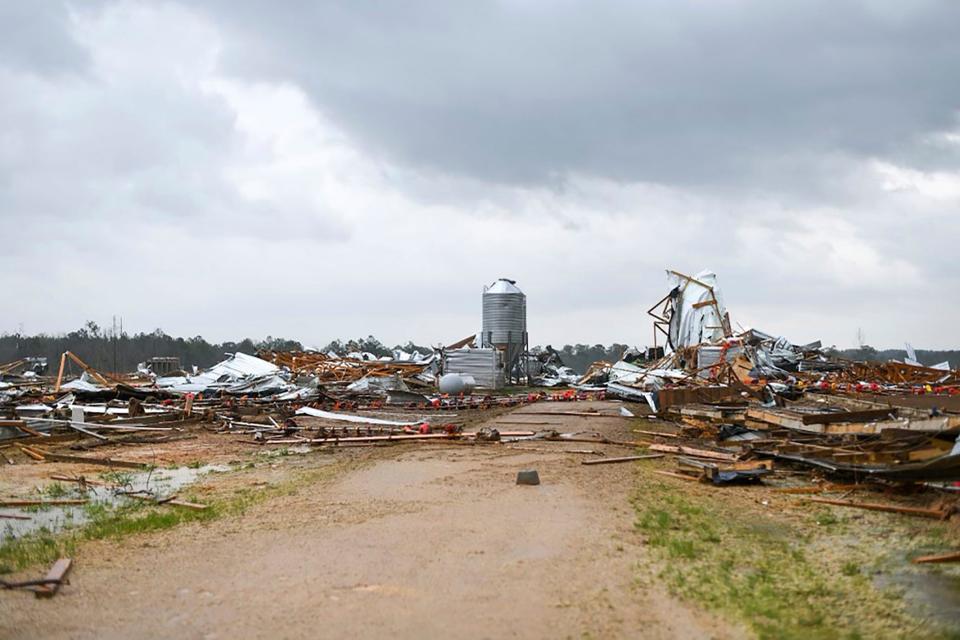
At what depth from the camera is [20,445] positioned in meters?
16.3

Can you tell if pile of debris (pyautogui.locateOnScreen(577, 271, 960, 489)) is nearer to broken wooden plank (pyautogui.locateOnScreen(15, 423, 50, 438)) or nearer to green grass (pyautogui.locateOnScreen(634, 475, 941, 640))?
green grass (pyautogui.locateOnScreen(634, 475, 941, 640))

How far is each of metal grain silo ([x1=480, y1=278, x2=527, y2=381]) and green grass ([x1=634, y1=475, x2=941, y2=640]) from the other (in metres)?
29.2

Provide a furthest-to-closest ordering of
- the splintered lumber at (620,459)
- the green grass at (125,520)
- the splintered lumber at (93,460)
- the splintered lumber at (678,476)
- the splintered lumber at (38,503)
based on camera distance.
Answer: the splintered lumber at (93,460), the splintered lumber at (620,459), the splintered lumber at (678,476), the splintered lumber at (38,503), the green grass at (125,520)

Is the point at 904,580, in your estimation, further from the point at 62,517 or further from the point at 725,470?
the point at 62,517

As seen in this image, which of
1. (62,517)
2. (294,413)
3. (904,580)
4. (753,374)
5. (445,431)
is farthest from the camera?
(753,374)

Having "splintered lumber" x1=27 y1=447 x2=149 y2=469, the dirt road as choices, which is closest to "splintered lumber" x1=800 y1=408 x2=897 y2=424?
the dirt road

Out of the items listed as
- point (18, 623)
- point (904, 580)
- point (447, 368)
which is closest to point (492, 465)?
point (904, 580)

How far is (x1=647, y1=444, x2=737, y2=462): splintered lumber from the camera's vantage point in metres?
13.5

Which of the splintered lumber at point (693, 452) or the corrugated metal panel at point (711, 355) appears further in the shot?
the corrugated metal panel at point (711, 355)

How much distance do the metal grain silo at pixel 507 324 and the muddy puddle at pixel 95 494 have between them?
82.2ft

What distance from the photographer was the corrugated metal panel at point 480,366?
34938mm

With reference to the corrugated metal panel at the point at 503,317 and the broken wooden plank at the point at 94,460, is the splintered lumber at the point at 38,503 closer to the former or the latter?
the broken wooden plank at the point at 94,460

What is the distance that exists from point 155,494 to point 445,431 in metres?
7.06

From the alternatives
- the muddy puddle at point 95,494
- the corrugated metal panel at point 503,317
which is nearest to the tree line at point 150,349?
the corrugated metal panel at point 503,317
